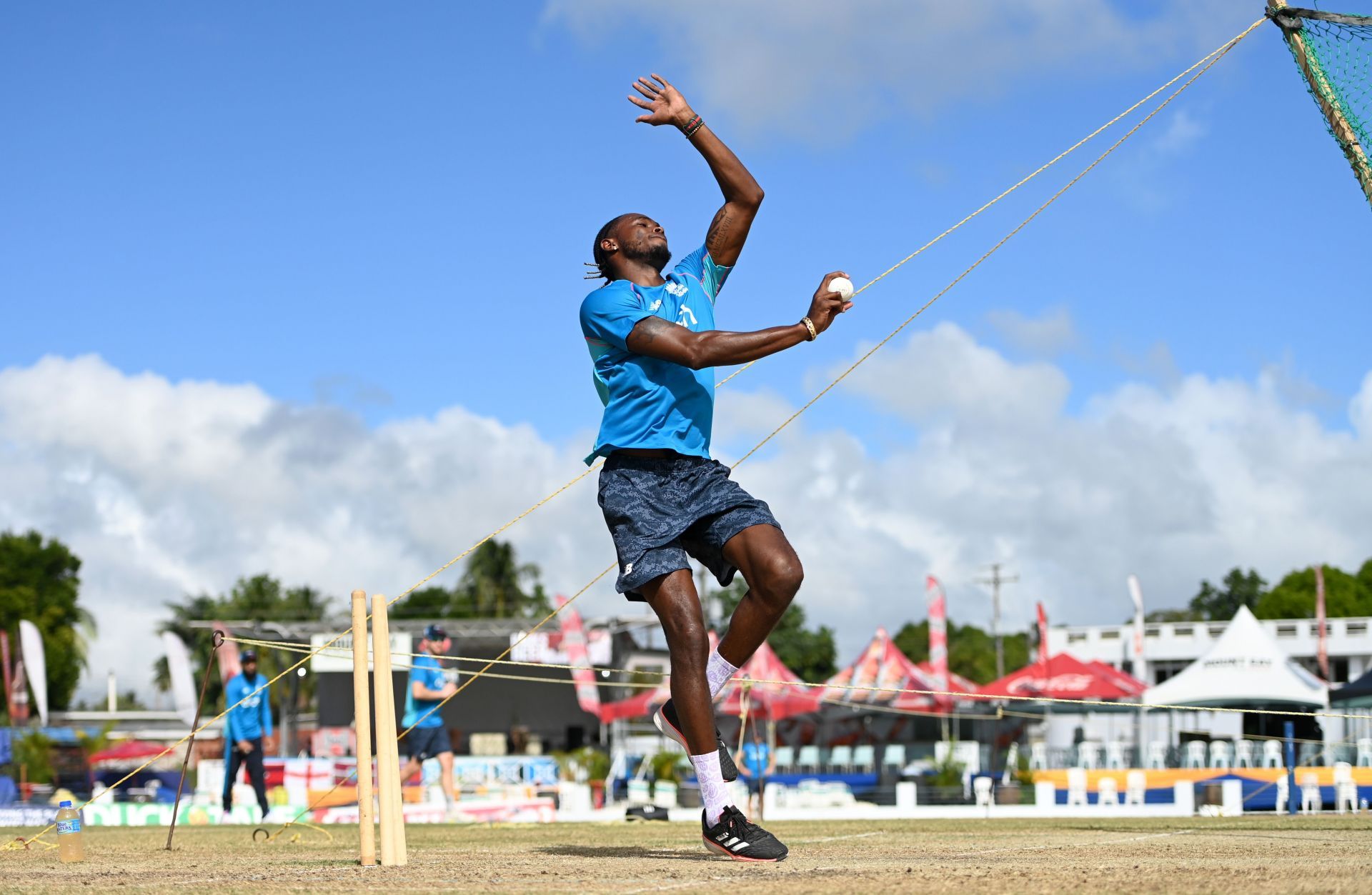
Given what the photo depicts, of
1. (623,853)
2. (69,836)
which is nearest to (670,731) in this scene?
(623,853)

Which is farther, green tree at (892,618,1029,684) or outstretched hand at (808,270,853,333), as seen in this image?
green tree at (892,618,1029,684)

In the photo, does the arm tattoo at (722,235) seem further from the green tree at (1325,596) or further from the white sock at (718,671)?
the green tree at (1325,596)

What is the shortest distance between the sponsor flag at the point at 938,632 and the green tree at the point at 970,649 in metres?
53.2

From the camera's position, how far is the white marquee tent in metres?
25.3

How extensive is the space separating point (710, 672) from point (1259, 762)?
23.4 m

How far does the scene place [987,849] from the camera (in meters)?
5.52

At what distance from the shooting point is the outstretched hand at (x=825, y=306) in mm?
5012

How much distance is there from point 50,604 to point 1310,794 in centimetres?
6696

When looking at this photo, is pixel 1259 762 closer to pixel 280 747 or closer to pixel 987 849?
pixel 987 849

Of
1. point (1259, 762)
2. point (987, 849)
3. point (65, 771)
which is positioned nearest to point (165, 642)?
point (65, 771)

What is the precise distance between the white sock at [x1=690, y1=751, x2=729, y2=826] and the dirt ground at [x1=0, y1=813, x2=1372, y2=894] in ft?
0.54

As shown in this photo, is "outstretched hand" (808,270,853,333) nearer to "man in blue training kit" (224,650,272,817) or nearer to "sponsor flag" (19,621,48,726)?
"man in blue training kit" (224,650,272,817)

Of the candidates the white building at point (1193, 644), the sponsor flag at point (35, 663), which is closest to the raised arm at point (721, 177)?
the sponsor flag at point (35, 663)

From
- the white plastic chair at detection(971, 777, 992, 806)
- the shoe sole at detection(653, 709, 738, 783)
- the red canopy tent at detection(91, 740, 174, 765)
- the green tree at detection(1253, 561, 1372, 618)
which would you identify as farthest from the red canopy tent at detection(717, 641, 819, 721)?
the green tree at detection(1253, 561, 1372, 618)
